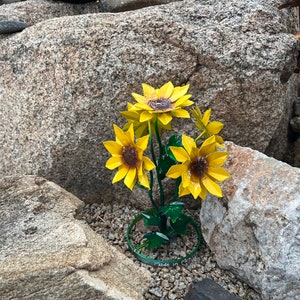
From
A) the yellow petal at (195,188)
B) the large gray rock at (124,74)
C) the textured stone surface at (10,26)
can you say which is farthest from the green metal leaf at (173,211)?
the textured stone surface at (10,26)

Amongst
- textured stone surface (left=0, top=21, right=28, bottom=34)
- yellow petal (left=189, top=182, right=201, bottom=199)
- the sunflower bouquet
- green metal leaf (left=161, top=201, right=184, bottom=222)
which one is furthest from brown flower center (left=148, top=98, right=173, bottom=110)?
textured stone surface (left=0, top=21, right=28, bottom=34)

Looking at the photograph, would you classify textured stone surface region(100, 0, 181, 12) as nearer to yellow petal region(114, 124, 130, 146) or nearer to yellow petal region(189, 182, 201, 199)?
yellow petal region(114, 124, 130, 146)

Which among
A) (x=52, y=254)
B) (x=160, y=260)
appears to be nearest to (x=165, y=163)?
(x=160, y=260)

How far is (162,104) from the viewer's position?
3.94 feet

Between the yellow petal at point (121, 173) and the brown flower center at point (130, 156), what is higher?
the brown flower center at point (130, 156)

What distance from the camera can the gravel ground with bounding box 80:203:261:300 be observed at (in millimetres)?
1304

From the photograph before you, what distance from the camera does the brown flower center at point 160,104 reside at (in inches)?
46.6

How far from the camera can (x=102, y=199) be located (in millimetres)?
1636

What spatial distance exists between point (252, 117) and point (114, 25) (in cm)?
54

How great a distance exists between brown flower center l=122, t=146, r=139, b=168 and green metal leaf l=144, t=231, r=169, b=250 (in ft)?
1.01

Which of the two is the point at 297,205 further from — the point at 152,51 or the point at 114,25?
the point at 114,25

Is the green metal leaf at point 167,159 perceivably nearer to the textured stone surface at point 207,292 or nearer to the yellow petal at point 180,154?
the yellow petal at point 180,154

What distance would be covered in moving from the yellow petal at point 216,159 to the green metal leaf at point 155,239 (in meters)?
0.33

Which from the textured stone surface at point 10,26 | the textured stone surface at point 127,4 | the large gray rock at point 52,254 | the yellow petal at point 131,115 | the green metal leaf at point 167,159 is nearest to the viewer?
the large gray rock at point 52,254
